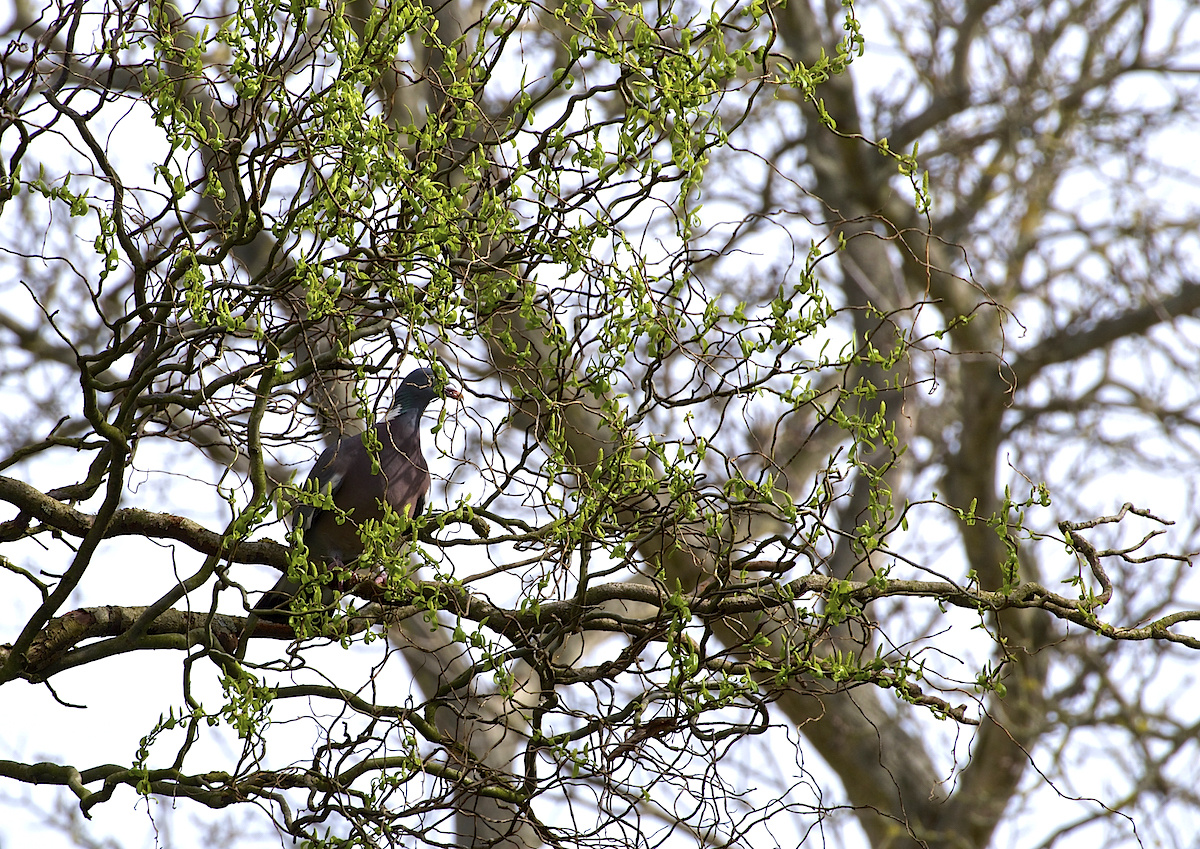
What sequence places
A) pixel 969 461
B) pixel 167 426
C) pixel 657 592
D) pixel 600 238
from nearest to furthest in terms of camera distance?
pixel 600 238
pixel 657 592
pixel 167 426
pixel 969 461

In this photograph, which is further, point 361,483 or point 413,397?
point 413,397

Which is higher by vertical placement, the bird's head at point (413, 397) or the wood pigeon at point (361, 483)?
the bird's head at point (413, 397)

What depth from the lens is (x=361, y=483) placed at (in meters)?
2.66

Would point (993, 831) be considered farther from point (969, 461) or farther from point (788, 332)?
point (788, 332)

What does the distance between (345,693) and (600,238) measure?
900mm

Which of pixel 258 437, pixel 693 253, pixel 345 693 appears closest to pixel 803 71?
pixel 693 253

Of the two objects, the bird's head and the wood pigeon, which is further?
the bird's head

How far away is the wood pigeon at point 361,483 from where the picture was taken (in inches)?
103

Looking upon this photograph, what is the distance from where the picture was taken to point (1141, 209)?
20.3 feet

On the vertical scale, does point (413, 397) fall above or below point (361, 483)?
above

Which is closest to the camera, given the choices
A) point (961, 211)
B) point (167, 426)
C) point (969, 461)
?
point (167, 426)

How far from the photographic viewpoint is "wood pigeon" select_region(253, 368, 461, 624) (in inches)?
103

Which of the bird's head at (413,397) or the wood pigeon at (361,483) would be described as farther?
the bird's head at (413,397)

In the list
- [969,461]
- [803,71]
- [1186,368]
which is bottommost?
[803,71]
